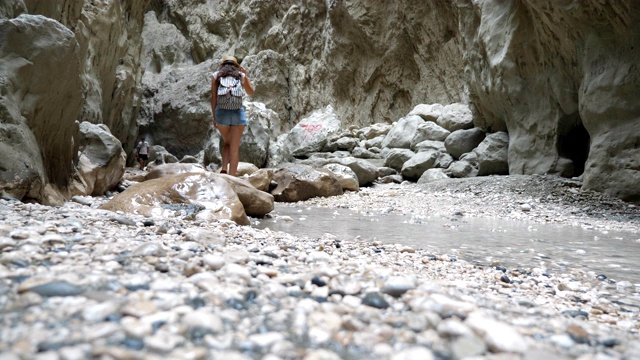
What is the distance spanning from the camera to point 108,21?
8930 millimetres

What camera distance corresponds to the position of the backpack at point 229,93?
4.73 metres

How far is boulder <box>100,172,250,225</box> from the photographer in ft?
10.0

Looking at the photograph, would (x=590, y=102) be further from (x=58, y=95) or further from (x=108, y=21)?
(x=108, y=21)

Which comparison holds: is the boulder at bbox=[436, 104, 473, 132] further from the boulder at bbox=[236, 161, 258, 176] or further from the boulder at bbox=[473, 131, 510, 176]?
the boulder at bbox=[236, 161, 258, 176]

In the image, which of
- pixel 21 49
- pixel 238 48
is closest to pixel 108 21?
pixel 21 49

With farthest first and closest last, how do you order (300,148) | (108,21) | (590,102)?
(300,148)
(108,21)
(590,102)

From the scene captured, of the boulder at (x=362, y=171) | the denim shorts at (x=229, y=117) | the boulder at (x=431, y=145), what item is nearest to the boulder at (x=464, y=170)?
the boulder at (x=431, y=145)

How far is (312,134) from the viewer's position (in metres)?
14.5

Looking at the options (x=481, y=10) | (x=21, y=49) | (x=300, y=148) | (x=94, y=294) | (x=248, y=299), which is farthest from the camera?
(x=300, y=148)

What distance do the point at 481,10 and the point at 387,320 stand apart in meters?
8.64

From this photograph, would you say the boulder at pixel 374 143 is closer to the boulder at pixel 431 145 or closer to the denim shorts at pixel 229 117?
the boulder at pixel 431 145

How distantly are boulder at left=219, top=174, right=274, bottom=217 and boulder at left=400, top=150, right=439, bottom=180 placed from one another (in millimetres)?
6765

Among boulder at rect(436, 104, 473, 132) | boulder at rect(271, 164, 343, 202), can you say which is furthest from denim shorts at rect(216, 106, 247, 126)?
boulder at rect(436, 104, 473, 132)

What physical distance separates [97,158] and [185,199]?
7.93ft
